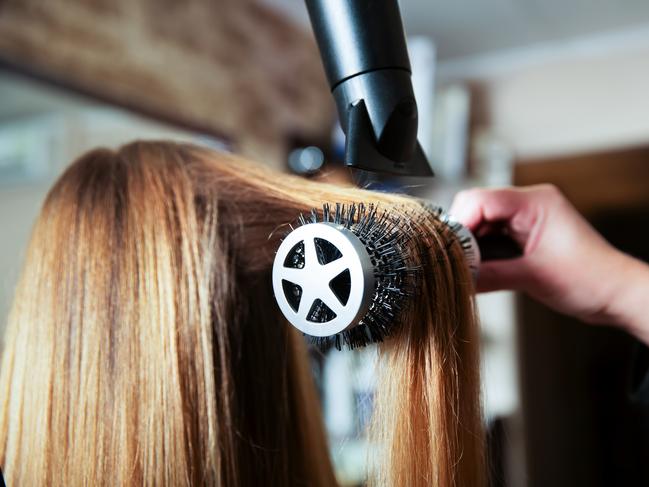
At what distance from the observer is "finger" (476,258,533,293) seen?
620mm

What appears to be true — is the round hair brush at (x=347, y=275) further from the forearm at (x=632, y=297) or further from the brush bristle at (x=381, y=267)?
the forearm at (x=632, y=297)

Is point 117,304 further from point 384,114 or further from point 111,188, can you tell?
point 384,114

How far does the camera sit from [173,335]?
0.46 m

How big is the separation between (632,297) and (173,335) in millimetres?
450

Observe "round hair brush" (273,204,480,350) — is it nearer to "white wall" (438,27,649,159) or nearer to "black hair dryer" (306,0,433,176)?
"black hair dryer" (306,0,433,176)

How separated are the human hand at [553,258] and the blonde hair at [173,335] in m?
0.20

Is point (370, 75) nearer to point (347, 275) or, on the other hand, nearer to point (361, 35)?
point (361, 35)

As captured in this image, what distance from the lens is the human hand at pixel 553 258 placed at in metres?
0.61

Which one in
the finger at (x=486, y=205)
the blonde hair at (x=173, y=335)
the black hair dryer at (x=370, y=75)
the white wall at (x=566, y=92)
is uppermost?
the white wall at (x=566, y=92)

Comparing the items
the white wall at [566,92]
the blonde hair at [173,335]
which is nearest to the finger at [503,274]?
the blonde hair at [173,335]

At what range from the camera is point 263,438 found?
1.91 feet

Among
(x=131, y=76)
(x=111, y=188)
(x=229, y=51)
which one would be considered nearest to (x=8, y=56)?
(x=131, y=76)

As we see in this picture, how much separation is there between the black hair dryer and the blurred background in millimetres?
973

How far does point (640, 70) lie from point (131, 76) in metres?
1.90
